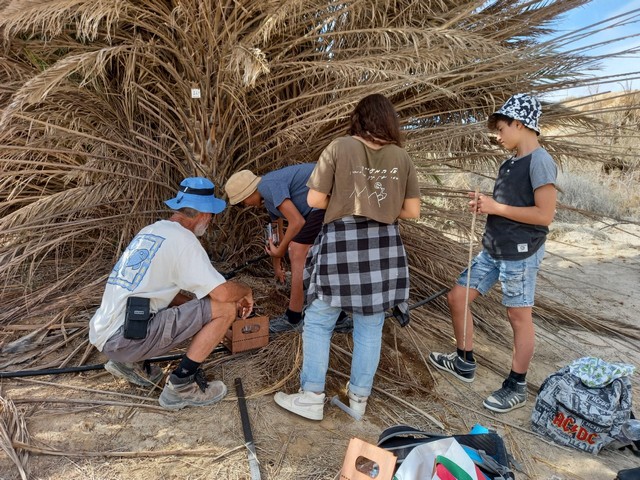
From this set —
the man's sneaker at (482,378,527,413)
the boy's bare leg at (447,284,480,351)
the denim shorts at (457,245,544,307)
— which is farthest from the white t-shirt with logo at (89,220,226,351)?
the man's sneaker at (482,378,527,413)

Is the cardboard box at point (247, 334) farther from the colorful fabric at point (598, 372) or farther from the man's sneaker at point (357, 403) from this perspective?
the colorful fabric at point (598, 372)

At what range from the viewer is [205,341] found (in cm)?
211

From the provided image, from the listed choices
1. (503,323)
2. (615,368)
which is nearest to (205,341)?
(615,368)

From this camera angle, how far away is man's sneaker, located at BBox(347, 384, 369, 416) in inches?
85.1

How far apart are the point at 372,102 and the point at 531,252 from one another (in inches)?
40.5

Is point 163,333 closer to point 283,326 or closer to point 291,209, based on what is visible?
point 283,326

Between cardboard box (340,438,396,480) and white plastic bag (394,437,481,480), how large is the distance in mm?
67

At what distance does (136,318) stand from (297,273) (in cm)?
100

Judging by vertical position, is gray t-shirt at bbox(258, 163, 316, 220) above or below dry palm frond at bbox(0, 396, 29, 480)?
above

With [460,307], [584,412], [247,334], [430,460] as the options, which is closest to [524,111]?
[460,307]

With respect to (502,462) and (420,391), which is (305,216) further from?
(502,462)

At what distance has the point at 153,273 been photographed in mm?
2016

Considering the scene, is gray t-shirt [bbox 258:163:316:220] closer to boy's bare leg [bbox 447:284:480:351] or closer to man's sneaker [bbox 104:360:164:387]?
boy's bare leg [bbox 447:284:480:351]

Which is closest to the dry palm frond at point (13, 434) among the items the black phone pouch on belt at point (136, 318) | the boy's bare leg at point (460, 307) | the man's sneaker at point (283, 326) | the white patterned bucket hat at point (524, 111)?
the black phone pouch on belt at point (136, 318)
